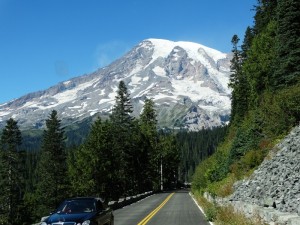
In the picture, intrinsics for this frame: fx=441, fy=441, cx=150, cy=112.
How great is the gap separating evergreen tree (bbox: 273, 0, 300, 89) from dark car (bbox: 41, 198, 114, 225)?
25.3 meters

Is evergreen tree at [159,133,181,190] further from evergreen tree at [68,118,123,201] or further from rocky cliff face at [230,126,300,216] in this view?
rocky cliff face at [230,126,300,216]

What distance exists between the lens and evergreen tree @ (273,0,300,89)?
1510 inches

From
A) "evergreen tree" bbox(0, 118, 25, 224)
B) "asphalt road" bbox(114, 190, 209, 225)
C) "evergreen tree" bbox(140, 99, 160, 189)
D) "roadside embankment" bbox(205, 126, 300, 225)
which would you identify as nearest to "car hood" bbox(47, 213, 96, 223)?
"roadside embankment" bbox(205, 126, 300, 225)

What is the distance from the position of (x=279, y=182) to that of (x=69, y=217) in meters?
10.1

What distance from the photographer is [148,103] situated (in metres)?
93.9

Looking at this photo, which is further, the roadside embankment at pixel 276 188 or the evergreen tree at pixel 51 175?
the evergreen tree at pixel 51 175

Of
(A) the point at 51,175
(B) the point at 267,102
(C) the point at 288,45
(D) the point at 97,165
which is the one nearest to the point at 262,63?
(C) the point at 288,45

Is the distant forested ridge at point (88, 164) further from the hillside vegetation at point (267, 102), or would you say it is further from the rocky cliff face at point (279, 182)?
the rocky cliff face at point (279, 182)

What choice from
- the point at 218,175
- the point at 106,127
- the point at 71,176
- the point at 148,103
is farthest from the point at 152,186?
the point at 218,175

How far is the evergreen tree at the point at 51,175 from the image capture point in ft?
240

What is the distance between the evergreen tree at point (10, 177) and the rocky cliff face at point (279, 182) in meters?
45.6

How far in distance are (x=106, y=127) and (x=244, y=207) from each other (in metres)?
50.4

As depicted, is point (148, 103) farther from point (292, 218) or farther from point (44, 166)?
point (292, 218)

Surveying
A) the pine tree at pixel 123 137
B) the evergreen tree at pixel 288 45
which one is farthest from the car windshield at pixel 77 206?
the pine tree at pixel 123 137
